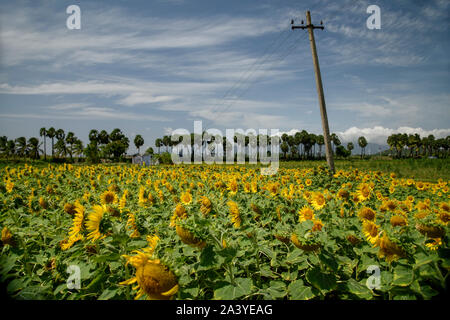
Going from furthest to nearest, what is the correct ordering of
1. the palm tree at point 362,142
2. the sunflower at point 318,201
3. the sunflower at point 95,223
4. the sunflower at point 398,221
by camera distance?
the palm tree at point 362,142, the sunflower at point 318,201, the sunflower at point 398,221, the sunflower at point 95,223

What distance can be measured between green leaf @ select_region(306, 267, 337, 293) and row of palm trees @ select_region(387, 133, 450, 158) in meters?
116

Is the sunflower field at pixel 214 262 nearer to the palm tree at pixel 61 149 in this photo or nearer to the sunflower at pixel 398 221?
the sunflower at pixel 398 221

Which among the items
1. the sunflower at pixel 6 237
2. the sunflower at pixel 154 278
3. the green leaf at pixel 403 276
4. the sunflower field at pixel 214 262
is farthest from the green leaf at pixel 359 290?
the sunflower at pixel 6 237

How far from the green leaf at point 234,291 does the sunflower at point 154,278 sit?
238 millimetres

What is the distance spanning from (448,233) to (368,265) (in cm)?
50

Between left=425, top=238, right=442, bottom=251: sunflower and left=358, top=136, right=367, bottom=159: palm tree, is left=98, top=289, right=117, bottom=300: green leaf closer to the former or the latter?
left=425, top=238, right=442, bottom=251: sunflower

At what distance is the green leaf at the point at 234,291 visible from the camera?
1122 mm

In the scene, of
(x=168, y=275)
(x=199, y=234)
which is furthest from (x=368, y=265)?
(x=168, y=275)

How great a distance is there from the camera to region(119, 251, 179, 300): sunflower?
1.02 meters

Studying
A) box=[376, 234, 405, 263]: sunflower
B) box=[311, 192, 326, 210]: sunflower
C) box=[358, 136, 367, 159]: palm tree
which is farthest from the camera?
box=[358, 136, 367, 159]: palm tree

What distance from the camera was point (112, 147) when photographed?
7188cm

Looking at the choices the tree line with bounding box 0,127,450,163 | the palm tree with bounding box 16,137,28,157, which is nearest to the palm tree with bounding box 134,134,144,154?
the tree line with bounding box 0,127,450,163
